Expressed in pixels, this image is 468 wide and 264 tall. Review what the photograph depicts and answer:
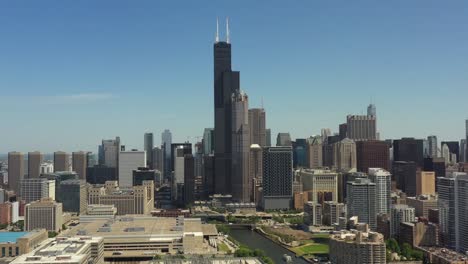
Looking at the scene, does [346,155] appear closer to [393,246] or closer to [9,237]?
[393,246]

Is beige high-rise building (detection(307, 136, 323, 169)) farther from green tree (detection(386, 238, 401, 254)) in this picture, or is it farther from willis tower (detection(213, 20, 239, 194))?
green tree (detection(386, 238, 401, 254))

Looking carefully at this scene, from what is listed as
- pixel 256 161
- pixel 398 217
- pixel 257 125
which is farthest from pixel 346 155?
pixel 398 217

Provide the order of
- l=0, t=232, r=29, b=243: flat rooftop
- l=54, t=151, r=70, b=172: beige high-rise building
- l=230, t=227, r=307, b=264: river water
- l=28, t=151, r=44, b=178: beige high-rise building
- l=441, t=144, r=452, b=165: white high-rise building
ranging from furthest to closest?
l=441, t=144, r=452, b=165: white high-rise building < l=54, t=151, r=70, b=172: beige high-rise building < l=28, t=151, r=44, b=178: beige high-rise building < l=230, t=227, r=307, b=264: river water < l=0, t=232, r=29, b=243: flat rooftop

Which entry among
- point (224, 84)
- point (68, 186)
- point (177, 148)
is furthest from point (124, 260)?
point (177, 148)

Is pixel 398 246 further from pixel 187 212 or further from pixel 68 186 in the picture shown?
pixel 68 186

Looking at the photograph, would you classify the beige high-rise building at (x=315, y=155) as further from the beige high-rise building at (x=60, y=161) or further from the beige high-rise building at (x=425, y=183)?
the beige high-rise building at (x=60, y=161)

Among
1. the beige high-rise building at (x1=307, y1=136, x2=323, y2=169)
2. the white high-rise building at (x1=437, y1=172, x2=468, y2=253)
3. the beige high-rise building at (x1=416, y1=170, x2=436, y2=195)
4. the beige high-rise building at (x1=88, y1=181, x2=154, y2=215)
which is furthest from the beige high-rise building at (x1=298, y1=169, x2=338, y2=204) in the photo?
the white high-rise building at (x1=437, y1=172, x2=468, y2=253)

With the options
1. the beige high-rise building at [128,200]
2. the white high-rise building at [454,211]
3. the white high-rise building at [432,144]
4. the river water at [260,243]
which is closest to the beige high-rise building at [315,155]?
the white high-rise building at [432,144]
